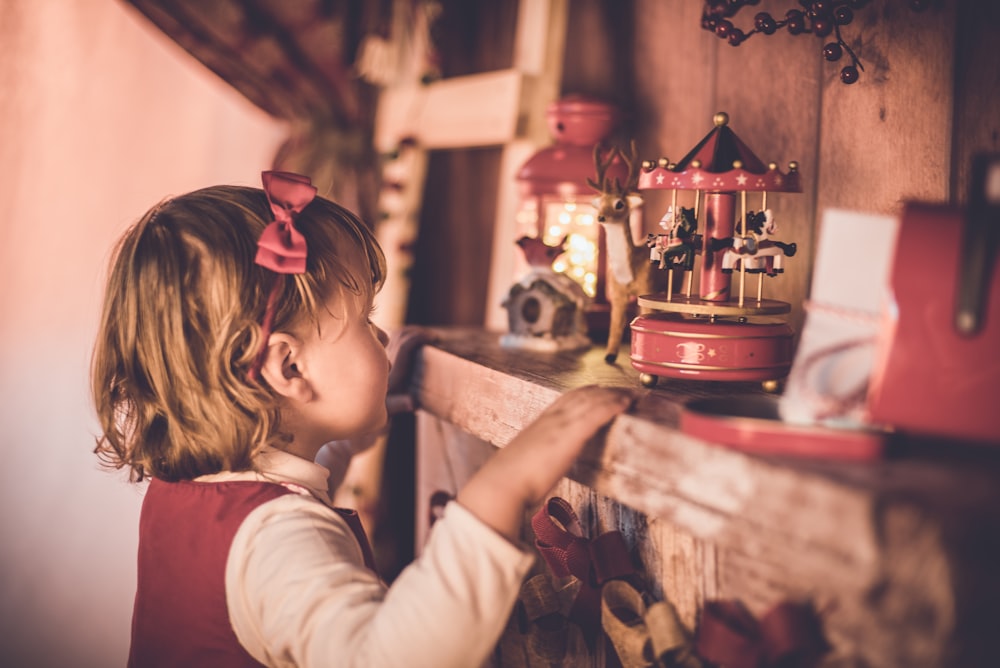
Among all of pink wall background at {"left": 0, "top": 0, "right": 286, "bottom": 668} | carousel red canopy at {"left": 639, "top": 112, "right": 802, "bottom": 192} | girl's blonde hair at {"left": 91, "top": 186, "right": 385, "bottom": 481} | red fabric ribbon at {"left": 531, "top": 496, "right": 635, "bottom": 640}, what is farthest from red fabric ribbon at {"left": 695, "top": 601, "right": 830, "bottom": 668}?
pink wall background at {"left": 0, "top": 0, "right": 286, "bottom": 668}

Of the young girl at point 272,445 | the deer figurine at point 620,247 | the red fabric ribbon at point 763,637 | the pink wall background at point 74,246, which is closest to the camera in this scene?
the red fabric ribbon at point 763,637

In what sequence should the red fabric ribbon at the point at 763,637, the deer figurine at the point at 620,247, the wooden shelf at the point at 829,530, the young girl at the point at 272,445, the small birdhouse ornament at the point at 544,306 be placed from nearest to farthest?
1. the wooden shelf at the point at 829,530
2. the red fabric ribbon at the point at 763,637
3. the young girl at the point at 272,445
4. the deer figurine at the point at 620,247
5. the small birdhouse ornament at the point at 544,306

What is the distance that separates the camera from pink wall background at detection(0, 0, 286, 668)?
2.37m

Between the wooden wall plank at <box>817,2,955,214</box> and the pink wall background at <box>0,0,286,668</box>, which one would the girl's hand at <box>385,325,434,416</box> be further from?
the pink wall background at <box>0,0,286,668</box>

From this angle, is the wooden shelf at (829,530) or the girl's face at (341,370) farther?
the girl's face at (341,370)

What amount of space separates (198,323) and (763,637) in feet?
2.11

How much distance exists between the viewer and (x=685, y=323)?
0.96 m

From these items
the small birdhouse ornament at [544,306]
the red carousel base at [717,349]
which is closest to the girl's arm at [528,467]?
the red carousel base at [717,349]

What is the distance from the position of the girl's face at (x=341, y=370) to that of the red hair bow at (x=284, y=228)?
9 cm

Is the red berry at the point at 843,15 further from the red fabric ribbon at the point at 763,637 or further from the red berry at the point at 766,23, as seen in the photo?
the red fabric ribbon at the point at 763,637

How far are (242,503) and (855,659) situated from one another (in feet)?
2.03

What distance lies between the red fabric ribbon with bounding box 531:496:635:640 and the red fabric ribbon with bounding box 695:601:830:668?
0.56 feet

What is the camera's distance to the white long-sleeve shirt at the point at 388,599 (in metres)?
0.80

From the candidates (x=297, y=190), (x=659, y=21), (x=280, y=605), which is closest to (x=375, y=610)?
(x=280, y=605)
